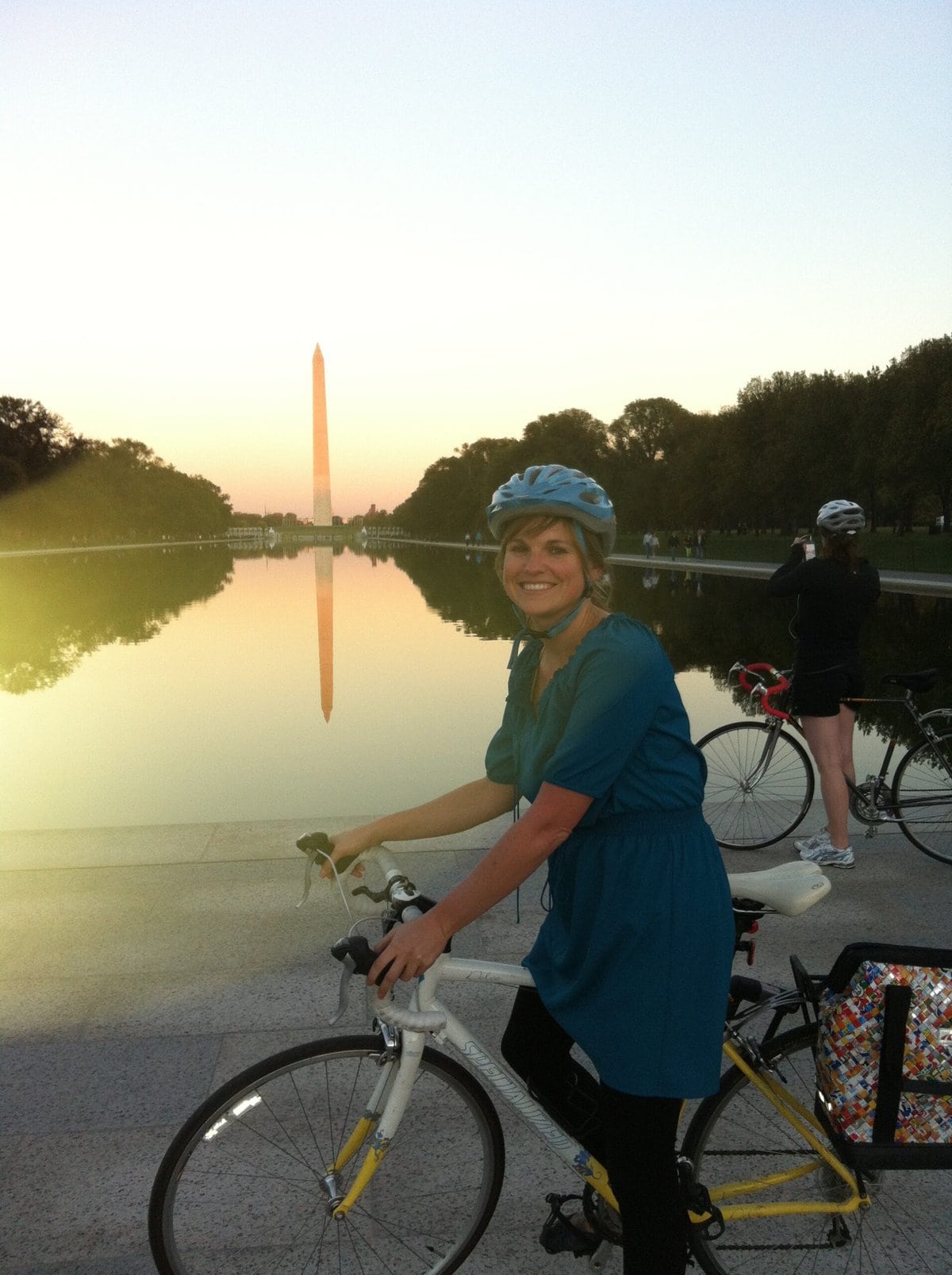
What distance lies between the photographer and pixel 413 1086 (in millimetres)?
2348

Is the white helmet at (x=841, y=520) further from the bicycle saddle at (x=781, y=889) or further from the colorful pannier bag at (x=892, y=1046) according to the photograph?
the colorful pannier bag at (x=892, y=1046)

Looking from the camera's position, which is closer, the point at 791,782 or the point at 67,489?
the point at 791,782

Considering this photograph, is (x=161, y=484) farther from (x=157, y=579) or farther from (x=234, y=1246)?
(x=234, y=1246)

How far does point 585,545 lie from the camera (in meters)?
2.25

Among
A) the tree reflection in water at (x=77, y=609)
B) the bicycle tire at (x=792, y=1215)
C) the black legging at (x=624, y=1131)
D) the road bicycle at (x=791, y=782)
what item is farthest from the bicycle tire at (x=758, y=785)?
the tree reflection in water at (x=77, y=609)

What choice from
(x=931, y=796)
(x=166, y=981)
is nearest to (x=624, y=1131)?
(x=166, y=981)

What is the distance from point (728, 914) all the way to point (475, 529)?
132m

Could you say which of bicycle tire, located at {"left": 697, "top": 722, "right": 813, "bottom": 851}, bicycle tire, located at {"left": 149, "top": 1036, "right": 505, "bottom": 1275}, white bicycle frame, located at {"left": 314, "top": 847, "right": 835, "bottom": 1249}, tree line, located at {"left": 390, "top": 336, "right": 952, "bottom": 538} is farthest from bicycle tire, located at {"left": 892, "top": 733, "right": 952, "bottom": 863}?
tree line, located at {"left": 390, "top": 336, "right": 952, "bottom": 538}

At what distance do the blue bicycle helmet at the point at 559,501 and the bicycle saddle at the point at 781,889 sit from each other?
2.57ft

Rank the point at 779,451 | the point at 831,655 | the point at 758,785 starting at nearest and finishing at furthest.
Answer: the point at 831,655 < the point at 758,785 < the point at 779,451

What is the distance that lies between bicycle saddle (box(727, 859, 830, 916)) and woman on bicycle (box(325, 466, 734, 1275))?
0.25 m

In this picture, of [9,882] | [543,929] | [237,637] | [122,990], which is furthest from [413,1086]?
[237,637]

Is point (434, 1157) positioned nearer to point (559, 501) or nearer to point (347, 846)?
point (347, 846)

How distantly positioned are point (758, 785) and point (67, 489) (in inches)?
3576
